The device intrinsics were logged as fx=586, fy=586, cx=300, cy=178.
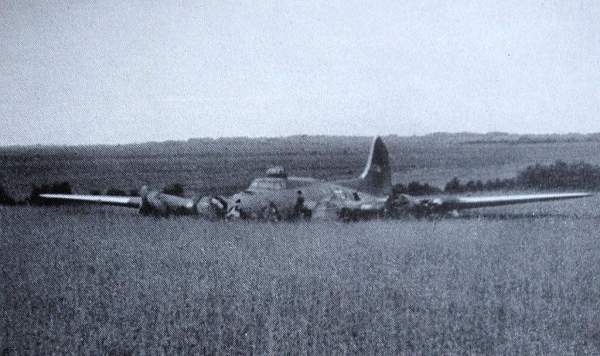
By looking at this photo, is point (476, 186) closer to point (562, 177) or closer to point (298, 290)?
point (562, 177)

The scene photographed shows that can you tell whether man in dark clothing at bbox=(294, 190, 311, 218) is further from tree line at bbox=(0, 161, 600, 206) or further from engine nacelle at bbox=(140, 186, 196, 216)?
tree line at bbox=(0, 161, 600, 206)

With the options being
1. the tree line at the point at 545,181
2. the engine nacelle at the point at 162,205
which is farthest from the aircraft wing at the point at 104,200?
the tree line at the point at 545,181

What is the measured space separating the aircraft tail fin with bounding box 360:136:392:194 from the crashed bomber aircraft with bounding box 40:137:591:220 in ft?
12.9

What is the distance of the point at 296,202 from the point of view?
73.5ft

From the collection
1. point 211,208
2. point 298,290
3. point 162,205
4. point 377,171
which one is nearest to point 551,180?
point 377,171

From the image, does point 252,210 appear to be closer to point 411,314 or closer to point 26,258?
point 26,258

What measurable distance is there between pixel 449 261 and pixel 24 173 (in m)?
48.3

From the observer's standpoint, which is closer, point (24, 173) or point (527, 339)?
point (527, 339)

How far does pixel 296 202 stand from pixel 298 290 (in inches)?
442

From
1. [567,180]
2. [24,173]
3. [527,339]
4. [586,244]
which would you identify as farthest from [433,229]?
[24,173]

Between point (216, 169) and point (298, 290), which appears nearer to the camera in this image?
point (298, 290)

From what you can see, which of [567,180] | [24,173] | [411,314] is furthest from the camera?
[24,173]

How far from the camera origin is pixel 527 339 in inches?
333

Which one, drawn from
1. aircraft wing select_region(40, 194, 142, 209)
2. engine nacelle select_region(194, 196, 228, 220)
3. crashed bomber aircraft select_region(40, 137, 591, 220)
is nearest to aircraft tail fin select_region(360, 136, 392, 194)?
crashed bomber aircraft select_region(40, 137, 591, 220)
